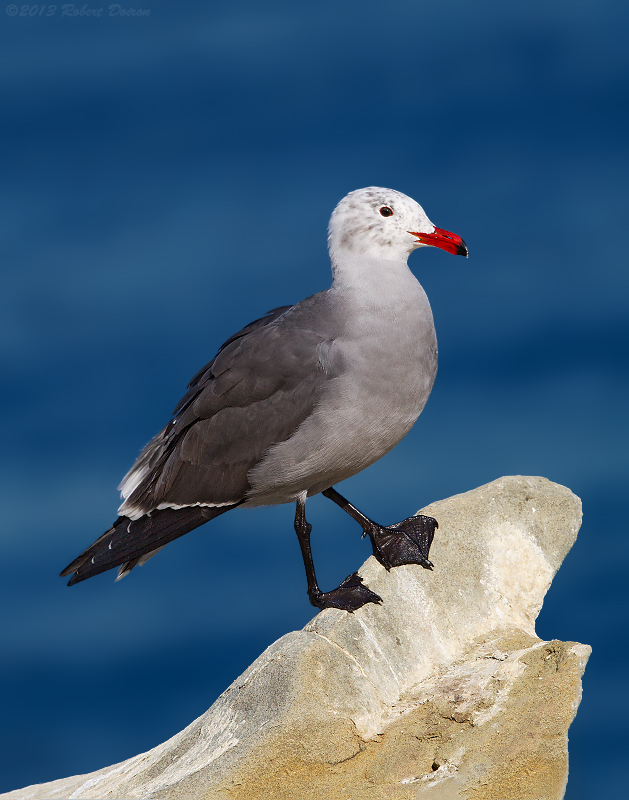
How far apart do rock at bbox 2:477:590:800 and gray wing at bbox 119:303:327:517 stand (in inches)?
46.7

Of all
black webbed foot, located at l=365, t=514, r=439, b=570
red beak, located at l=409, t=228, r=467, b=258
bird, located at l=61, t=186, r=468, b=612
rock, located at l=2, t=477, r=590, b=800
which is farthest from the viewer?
black webbed foot, located at l=365, t=514, r=439, b=570

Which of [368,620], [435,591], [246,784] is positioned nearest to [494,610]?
[435,591]

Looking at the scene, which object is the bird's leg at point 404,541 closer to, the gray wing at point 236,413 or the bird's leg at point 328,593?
the bird's leg at point 328,593

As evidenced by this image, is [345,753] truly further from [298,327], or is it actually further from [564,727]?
[298,327]

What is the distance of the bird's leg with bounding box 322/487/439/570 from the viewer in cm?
723

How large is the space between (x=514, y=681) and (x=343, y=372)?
2167mm

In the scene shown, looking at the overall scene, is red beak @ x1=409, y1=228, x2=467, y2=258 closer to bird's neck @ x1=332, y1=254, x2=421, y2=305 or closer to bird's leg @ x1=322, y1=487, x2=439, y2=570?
bird's neck @ x1=332, y1=254, x2=421, y2=305

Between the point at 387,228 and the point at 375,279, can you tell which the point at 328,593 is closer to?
the point at 375,279

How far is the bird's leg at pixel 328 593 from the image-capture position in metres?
6.95

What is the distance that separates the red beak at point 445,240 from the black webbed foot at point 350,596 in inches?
90.1

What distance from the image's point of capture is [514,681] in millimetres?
6180

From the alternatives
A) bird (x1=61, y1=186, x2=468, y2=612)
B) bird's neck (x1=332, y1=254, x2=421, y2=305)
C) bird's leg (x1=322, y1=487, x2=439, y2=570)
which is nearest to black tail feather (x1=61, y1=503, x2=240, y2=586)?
bird (x1=61, y1=186, x2=468, y2=612)

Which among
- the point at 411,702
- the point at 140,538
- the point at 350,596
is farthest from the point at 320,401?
the point at 411,702

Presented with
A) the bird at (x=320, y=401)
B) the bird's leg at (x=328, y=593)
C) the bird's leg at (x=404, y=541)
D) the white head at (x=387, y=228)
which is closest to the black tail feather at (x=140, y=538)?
the bird at (x=320, y=401)
